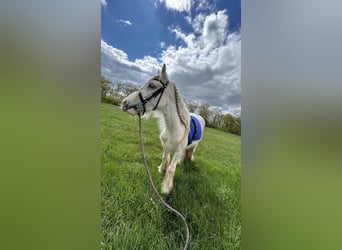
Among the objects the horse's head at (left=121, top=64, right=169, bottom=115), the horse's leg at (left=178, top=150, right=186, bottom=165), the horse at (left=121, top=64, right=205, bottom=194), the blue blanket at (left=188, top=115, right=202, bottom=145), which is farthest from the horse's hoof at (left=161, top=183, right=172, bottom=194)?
the horse's head at (left=121, top=64, right=169, bottom=115)

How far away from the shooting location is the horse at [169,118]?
1.41m

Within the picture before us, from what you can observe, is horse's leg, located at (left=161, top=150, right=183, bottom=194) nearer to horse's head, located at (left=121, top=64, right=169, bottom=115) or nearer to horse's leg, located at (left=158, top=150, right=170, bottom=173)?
horse's leg, located at (left=158, top=150, right=170, bottom=173)

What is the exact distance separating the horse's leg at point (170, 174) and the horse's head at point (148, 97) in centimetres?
26

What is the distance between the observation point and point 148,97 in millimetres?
1417

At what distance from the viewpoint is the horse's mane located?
1.47 metres

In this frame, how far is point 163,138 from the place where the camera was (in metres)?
1.46

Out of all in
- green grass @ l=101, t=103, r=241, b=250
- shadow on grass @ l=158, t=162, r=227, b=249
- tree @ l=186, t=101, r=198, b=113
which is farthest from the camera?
tree @ l=186, t=101, r=198, b=113

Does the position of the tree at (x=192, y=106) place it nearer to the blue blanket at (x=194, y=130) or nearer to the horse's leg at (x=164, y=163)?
the blue blanket at (x=194, y=130)
